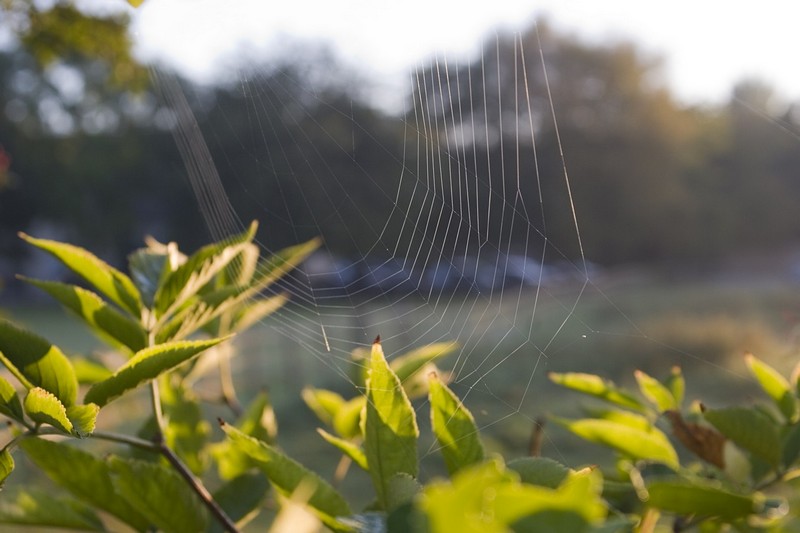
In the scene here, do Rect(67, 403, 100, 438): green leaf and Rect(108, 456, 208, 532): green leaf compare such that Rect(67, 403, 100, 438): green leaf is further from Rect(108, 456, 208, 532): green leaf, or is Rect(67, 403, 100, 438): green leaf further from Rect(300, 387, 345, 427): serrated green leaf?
Rect(300, 387, 345, 427): serrated green leaf

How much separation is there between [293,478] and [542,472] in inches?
7.1

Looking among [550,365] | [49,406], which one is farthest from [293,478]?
[550,365]

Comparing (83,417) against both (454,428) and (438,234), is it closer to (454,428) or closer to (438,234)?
(454,428)

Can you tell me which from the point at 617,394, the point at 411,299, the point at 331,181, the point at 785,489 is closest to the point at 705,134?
the point at 411,299

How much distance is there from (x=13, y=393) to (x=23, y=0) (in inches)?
96.1

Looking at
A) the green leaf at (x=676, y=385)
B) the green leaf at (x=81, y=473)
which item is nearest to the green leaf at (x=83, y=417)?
the green leaf at (x=81, y=473)

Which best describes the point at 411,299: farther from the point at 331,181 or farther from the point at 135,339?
the point at 135,339

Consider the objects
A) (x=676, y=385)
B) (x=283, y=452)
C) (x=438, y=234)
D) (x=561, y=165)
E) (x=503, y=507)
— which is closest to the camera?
(x=503, y=507)

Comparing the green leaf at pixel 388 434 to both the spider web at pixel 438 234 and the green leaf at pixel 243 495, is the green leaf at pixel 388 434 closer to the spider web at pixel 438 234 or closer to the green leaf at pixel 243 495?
the green leaf at pixel 243 495

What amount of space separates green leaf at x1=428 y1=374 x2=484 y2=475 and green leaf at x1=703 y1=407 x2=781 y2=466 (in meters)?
0.25

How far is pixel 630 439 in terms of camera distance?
731mm

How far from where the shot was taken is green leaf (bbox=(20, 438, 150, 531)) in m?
0.69

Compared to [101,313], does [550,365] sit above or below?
below

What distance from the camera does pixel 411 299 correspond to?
606 inches
